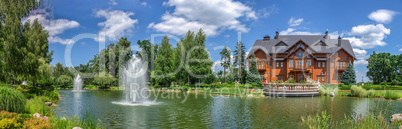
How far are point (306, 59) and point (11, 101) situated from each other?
5134cm

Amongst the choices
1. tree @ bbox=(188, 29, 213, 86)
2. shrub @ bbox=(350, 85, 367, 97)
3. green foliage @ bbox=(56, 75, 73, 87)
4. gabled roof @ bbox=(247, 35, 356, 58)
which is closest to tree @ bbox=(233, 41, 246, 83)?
gabled roof @ bbox=(247, 35, 356, 58)

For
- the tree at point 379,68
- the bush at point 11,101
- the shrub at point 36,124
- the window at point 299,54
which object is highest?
the window at point 299,54

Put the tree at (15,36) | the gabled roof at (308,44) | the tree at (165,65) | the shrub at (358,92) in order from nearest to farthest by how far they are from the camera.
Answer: the tree at (15,36), the shrub at (358,92), the tree at (165,65), the gabled roof at (308,44)

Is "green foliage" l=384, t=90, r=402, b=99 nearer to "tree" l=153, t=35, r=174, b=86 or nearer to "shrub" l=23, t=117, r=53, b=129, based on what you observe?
"tree" l=153, t=35, r=174, b=86

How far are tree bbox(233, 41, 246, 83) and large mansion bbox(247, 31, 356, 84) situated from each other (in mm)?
2912

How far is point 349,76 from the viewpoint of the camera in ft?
163

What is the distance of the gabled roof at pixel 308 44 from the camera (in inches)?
2138

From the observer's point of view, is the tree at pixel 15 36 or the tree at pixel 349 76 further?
the tree at pixel 349 76

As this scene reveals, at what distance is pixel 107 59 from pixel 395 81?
60.4m

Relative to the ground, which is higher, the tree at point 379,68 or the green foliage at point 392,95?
the tree at point 379,68

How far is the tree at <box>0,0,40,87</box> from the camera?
21984mm

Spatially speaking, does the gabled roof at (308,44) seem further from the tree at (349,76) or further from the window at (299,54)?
the tree at (349,76)

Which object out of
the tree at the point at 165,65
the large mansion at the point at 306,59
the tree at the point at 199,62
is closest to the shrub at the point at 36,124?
the tree at the point at 199,62

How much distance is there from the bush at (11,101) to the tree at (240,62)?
1823 inches
